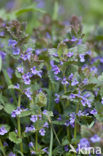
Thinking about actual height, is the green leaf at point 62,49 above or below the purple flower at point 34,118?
above

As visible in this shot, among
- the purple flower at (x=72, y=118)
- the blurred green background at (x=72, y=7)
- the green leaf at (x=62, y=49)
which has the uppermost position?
the blurred green background at (x=72, y=7)

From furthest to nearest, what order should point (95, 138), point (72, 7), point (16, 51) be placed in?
1. point (72, 7)
2. point (16, 51)
3. point (95, 138)

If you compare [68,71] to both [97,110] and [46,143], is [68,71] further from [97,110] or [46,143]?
[46,143]

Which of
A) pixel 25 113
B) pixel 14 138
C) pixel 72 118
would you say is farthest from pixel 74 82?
pixel 14 138

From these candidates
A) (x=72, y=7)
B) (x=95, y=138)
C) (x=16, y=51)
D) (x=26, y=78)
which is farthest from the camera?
(x=72, y=7)

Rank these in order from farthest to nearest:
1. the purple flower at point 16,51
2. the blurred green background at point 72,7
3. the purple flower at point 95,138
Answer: the blurred green background at point 72,7
the purple flower at point 16,51
the purple flower at point 95,138

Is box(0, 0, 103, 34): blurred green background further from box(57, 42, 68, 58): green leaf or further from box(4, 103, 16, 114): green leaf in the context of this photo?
box(4, 103, 16, 114): green leaf

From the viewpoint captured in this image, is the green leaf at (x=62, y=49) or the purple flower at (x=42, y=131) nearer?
the purple flower at (x=42, y=131)

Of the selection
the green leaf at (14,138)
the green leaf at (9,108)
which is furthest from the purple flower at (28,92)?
the green leaf at (14,138)

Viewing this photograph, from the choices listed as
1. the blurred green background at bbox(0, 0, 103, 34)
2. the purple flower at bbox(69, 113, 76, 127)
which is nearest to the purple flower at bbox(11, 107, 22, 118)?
the purple flower at bbox(69, 113, 76, 127)

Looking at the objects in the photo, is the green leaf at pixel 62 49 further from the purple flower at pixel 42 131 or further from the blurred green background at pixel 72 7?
the blurred green background at pixel 72 7

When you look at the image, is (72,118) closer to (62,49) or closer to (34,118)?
(34,118)
